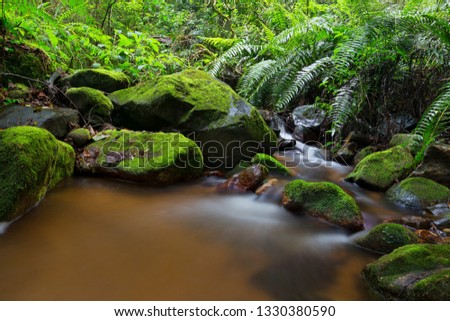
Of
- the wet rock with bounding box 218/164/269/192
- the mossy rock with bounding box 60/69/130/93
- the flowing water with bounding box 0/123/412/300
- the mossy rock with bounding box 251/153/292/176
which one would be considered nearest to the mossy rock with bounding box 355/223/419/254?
the flowing water with bounding box 0/123/412/300

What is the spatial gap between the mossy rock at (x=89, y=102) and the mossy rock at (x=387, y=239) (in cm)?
362

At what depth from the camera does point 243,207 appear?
3.19 m

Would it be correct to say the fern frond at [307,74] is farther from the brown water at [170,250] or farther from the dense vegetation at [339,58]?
the brown water at [170,250]

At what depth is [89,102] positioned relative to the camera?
14.2ft

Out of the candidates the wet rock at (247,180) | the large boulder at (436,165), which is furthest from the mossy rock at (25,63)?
the large boulder at (436,165)

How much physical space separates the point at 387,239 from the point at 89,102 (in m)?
3.87

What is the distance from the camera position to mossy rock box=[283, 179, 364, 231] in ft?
9.16

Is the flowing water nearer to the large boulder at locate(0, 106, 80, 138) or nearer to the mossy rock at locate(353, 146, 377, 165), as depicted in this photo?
the large boulder at locate(0, 106, 80, 138)

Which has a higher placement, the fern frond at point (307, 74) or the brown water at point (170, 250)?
the fern frond at point (307, 74)

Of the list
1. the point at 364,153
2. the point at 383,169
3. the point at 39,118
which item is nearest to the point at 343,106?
the point at 364,153

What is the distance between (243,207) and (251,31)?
6.22 metres

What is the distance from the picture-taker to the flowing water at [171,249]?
179cm
